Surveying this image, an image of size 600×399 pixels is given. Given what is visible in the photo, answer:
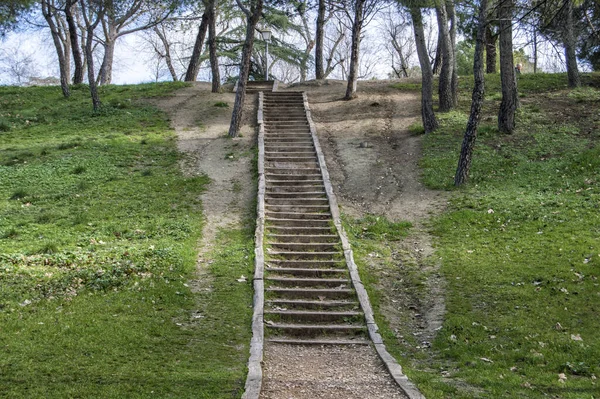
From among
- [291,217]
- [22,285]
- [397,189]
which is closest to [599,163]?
[397,189]

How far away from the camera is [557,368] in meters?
8.52

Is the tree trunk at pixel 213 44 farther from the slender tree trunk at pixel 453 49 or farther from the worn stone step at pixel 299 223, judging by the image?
the worn stone step at pixel 299 223

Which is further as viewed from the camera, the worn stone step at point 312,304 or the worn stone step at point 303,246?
the worn stone step at point 303,246

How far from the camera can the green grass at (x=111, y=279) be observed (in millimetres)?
8039

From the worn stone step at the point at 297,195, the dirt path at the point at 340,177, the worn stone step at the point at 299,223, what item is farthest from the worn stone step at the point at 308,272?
the worn stone step at the point at 297,195

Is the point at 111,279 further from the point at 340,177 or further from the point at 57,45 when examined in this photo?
the point at 57,45

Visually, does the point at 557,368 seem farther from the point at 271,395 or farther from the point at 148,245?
the point at 148,245

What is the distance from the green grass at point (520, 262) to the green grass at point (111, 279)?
3.51 meters

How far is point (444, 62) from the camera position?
2344 centimetres

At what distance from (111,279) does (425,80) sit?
14.8 metres

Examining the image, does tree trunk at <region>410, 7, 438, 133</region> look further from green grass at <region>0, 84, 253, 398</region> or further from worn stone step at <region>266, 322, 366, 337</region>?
worn stone step at <region>266, 322, 366, 337</region>

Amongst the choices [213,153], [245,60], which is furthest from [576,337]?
[245,60]

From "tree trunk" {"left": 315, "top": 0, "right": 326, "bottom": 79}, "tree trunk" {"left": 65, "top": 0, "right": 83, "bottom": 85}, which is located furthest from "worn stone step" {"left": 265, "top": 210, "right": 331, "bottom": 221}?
"tree trunk" {"left": 315, "top": 0, "right": 326, "bottom": 79}

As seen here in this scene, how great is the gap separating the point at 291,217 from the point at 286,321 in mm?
5072
